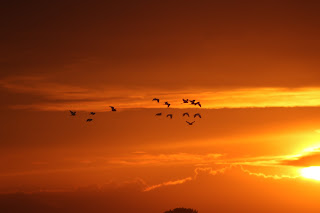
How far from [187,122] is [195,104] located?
5260 millimetres

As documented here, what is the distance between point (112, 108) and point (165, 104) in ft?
39.1

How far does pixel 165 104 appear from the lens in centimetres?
12400

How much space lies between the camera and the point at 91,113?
12231 centimetres

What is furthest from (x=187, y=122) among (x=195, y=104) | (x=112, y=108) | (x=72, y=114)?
(x=72, y=114)

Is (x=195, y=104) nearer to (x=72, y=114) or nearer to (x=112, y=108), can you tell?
(x=112, y=108)

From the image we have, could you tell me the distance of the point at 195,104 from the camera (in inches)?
4958

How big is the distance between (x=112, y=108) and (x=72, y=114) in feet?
33.8

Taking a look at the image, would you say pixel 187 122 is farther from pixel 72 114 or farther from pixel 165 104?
pixel 72 114

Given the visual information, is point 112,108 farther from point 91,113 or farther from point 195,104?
point 195,104

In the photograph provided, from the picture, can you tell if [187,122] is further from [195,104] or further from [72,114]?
[72,114]

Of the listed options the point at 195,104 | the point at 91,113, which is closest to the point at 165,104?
the point at 195,104

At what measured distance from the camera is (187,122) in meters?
129

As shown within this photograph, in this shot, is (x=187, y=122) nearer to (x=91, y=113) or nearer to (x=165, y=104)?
(x=165, y=104)

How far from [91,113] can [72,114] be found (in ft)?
21.0
